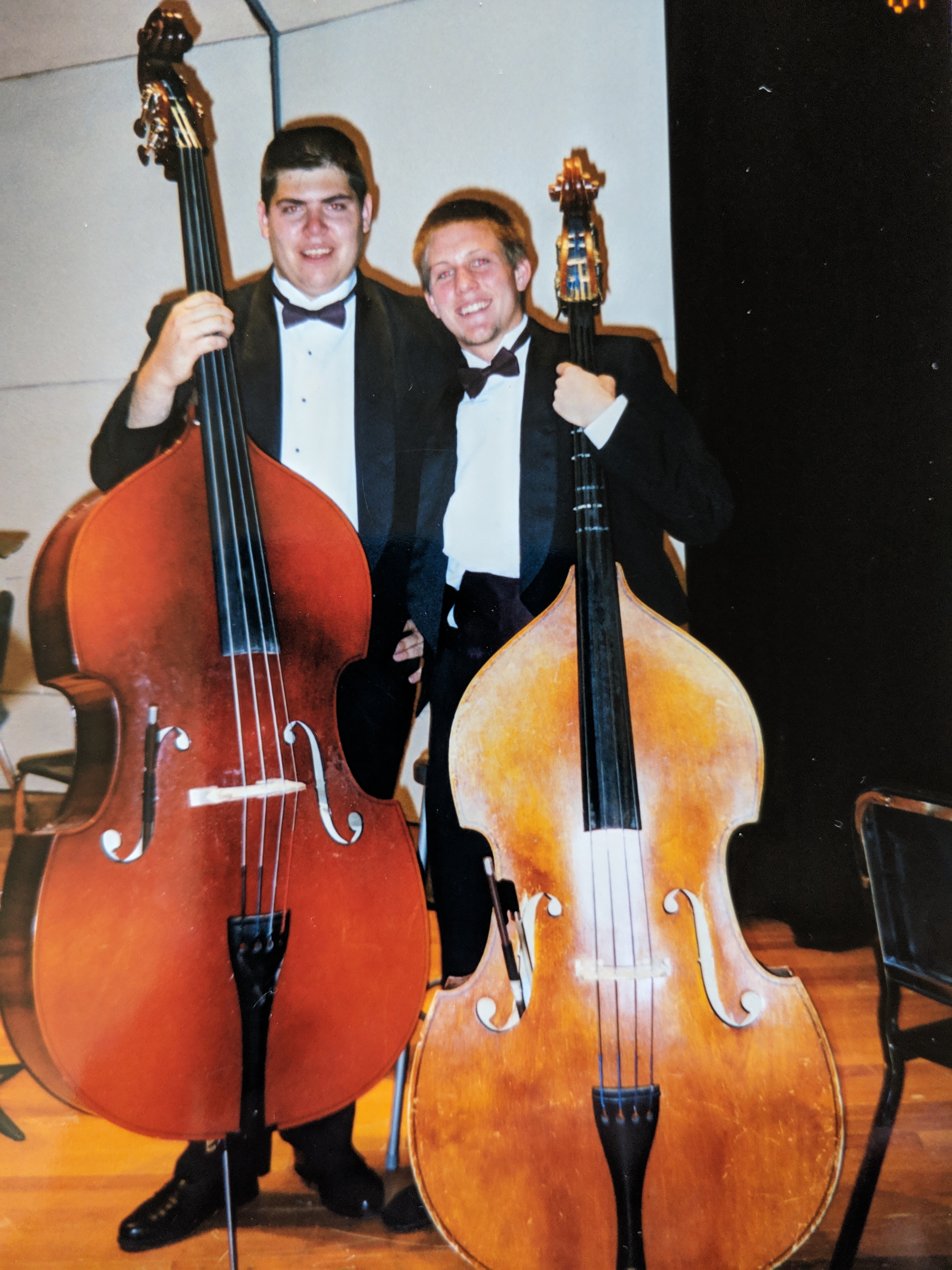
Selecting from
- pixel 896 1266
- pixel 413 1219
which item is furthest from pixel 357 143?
pixel 896 1266

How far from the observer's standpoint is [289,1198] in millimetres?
1441

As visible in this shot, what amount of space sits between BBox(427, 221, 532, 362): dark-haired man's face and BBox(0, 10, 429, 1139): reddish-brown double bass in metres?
0.36

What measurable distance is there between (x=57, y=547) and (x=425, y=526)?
0.55m

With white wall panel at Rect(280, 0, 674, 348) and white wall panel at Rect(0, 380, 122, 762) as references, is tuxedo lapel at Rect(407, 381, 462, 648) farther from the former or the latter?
white wall panel at Rect(0, 380, 122, 762)

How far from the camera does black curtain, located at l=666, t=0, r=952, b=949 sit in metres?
1.48

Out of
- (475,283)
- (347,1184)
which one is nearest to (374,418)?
(475,283)

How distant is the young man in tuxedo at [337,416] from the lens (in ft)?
4.59

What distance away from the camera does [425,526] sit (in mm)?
1454

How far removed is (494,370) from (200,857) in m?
0.88

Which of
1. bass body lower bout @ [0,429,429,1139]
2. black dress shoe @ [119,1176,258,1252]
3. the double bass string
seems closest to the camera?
bass body lower bout @ [0,429,429,1139]

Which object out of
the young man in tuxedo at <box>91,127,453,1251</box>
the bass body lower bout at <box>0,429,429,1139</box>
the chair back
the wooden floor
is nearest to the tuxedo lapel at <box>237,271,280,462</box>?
the young man in tuxedo at <box>91,127,453,1251</box>

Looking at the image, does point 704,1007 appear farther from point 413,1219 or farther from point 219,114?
point 219,114

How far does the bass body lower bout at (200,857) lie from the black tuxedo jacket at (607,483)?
16 cm

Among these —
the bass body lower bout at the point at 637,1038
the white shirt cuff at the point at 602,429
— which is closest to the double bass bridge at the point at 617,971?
the bass body lower bout at the point at 637,1038
